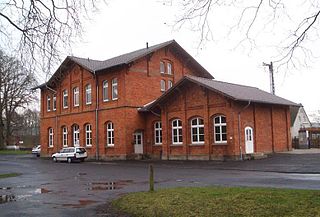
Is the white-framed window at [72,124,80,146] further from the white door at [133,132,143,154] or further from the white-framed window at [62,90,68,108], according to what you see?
the white door at [133,132,143,154]

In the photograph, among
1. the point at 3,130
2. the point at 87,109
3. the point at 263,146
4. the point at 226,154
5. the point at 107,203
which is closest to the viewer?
the point at 107,203

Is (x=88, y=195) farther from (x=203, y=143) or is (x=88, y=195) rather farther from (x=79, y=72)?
(x=79, y=72)

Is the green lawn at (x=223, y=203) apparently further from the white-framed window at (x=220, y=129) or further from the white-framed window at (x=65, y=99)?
the white-framed window at (x=65, y=99)

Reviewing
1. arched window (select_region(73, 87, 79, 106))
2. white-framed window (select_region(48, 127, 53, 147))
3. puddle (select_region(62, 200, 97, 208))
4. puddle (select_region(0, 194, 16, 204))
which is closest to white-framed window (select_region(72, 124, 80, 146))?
arched window (select_region(73, 87, 79, 106))

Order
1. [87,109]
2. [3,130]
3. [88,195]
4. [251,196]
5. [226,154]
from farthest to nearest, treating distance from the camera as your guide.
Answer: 1. [3,130]
2. [87,109]
3. [226,154]
4. [88,195]
5. [251,196]

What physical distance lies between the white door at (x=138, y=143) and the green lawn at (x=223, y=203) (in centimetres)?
2568

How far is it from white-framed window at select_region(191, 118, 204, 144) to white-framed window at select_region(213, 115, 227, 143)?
1314mm

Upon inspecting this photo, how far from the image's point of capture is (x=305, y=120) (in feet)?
250

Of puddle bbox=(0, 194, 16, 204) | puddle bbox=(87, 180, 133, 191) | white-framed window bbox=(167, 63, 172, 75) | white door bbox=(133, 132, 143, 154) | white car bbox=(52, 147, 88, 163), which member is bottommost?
puddle bbox=(0, 194, 16, 204)

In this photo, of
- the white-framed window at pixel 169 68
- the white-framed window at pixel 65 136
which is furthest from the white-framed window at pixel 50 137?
the white-framed window at pixel 169 68

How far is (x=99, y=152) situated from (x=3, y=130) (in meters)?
33.9

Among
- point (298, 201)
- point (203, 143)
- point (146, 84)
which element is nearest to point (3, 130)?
point (146, 84)

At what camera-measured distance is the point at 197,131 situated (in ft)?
107

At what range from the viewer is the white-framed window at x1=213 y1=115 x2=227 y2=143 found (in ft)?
101
